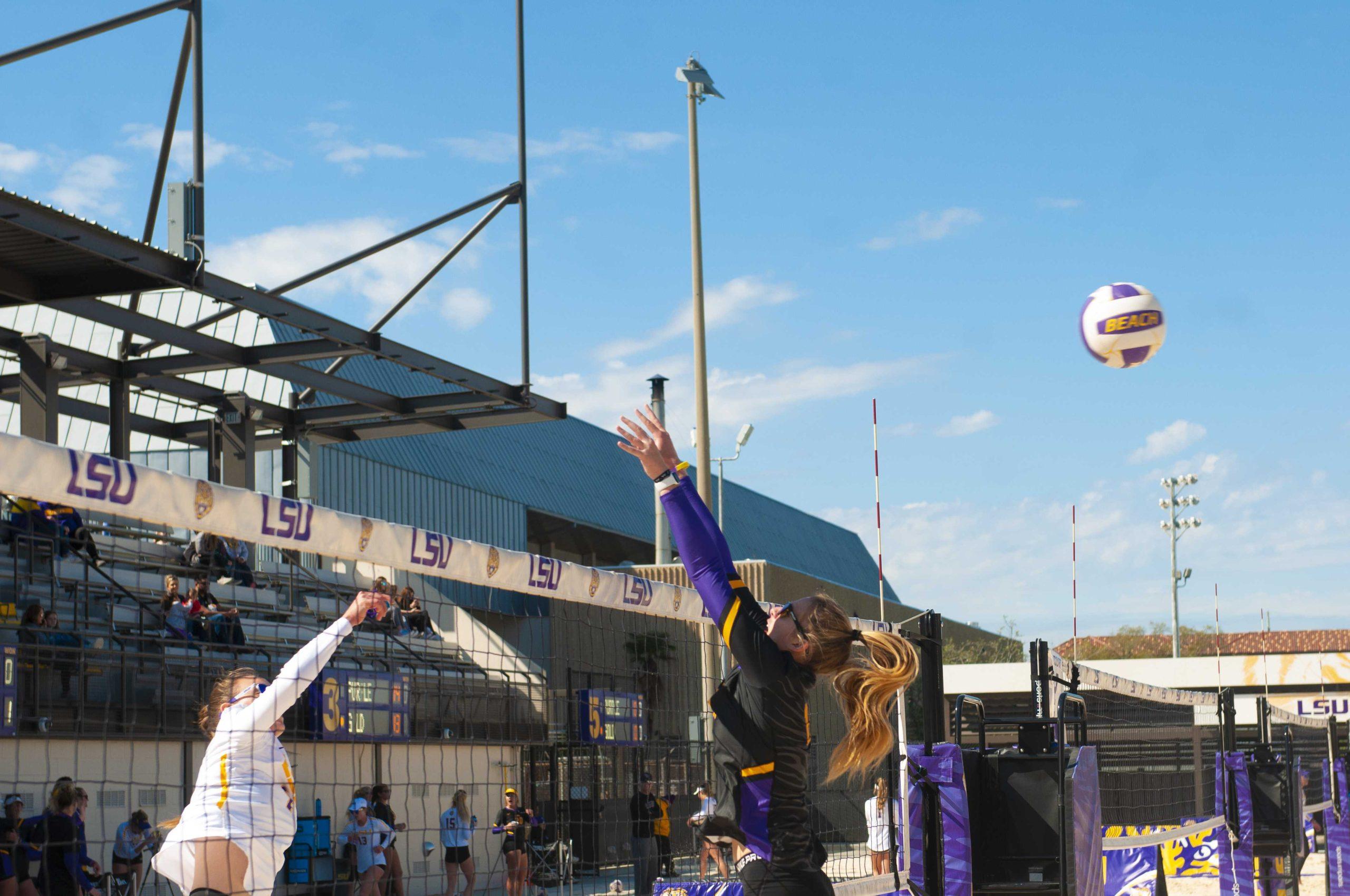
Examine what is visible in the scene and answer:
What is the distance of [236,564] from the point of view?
18766 mm

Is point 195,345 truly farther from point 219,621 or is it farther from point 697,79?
point 697,79

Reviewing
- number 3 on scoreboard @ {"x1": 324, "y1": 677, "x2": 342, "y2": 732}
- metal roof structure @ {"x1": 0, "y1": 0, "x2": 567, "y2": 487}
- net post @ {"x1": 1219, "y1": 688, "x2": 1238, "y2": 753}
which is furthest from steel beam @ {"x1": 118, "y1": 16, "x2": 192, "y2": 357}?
net post @ {"x1": 1219, "y1": 688, "x2": 1238, "y2": 753}

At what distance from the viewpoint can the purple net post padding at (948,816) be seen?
6.87m

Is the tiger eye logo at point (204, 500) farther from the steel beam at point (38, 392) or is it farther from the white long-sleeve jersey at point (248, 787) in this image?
the steel beam at point (38, 392)

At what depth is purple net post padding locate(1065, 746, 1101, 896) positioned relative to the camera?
718cm

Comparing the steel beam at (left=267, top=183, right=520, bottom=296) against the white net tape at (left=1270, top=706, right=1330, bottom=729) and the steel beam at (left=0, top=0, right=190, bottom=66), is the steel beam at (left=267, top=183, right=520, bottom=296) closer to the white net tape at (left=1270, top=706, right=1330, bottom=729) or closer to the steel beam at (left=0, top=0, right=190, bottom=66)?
the steel beam at (left=0, top=0, right=190, bottom=66)

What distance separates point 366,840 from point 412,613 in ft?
12.1

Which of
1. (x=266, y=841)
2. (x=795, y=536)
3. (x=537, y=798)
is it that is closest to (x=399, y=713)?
(x=537, y=798)

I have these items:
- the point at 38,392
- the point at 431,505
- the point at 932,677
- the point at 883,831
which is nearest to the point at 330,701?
the point at 38,392

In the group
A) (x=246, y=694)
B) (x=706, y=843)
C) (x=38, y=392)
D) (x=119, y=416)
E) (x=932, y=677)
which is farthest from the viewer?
(x=119, y=416)

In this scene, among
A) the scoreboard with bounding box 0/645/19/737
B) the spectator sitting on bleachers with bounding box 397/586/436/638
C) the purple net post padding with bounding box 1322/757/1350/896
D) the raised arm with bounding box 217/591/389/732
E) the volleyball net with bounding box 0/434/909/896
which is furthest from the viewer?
the purple net post padding with bounding box 1322/757/1350/896

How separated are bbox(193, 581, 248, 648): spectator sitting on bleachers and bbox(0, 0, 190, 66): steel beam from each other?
6.68m

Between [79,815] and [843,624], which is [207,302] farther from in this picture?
[843,624]

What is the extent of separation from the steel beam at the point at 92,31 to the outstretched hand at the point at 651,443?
30.8 ft
